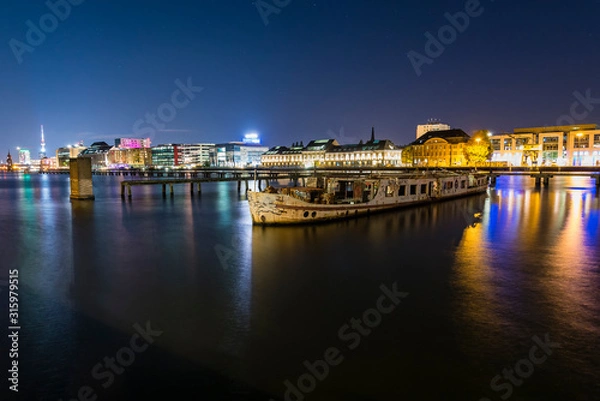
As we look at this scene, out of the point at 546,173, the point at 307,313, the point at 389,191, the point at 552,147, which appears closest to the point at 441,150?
the point at 552,147

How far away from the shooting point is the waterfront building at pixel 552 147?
11144 centimetres

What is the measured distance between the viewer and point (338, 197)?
38281mm

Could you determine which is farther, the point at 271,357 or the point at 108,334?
the point at 108,334

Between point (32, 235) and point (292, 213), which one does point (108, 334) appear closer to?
point (292, 213)

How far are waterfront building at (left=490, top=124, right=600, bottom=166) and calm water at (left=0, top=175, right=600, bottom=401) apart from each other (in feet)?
→ 345

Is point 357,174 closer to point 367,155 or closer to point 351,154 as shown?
point 367,155

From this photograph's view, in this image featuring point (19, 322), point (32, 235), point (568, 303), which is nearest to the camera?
point (19, 322)

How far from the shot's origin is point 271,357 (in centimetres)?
1055

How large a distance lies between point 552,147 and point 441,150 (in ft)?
109

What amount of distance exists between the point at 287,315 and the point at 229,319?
78.7 inches

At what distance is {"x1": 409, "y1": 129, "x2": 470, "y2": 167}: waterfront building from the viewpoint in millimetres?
130625

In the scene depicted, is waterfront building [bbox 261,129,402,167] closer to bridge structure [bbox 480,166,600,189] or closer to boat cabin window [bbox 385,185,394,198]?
bridge structure [bbox 480,166,600,189]

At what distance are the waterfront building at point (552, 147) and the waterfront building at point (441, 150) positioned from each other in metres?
11.3

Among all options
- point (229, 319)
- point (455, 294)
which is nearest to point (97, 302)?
point (229, 319)
